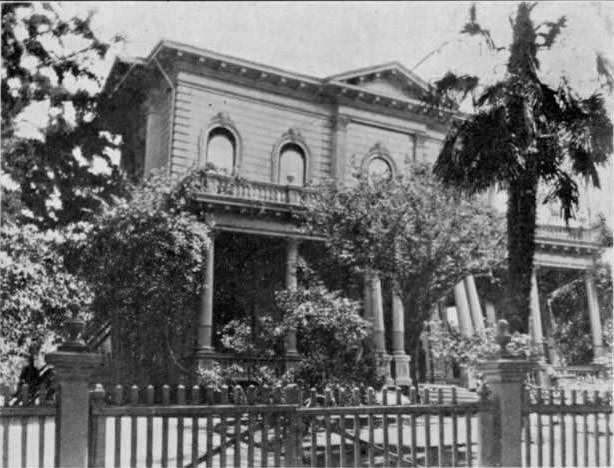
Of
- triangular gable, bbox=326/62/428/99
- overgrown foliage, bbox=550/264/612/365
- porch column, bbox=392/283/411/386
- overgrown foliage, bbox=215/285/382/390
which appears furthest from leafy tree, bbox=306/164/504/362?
triangular gable, bbox=326/62/428/99

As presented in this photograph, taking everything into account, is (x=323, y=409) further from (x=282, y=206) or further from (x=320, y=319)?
(x=282, y=206)

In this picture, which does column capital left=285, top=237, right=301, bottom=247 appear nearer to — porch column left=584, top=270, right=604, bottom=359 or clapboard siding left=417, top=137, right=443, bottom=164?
clapboard siding left=417, top=137, right=443, bottom=164

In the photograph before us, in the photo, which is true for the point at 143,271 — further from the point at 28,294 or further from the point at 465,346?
the point at 465,346

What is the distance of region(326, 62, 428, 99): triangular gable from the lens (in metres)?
24.6

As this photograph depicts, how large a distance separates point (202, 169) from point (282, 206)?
9.80 feet

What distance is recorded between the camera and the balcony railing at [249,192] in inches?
779

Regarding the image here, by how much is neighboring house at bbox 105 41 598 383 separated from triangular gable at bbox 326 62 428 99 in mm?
39

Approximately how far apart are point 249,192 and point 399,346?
6.48 metres

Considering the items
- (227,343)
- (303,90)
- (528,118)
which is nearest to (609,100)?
(528,118)

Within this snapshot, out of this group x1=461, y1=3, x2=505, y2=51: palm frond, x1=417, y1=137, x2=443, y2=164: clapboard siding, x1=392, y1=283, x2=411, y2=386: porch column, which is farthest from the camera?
x1=417, y1=137, x2=443, y2=164: clapboard siding

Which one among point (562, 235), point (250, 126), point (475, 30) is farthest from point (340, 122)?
point (475, 30)

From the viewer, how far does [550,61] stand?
12000 millimetres

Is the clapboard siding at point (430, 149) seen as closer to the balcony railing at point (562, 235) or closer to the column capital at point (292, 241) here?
the balcony railing at point (562, 235)

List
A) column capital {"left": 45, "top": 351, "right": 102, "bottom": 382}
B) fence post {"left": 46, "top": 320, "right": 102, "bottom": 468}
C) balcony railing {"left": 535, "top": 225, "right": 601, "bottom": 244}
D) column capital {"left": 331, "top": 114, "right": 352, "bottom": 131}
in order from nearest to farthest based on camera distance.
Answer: fence post {"left": 46, "top": 320, "right": 102, "bottom": 468}
column capital {"left": 45, "top": 351, "right": 102, "bottom": 382}
balcony railing {"left": 535, "top": 225, "right": 601, "bottom": 244}
column capital {"left": 331, "top": 114, "right": 352, "bottom": 131}
